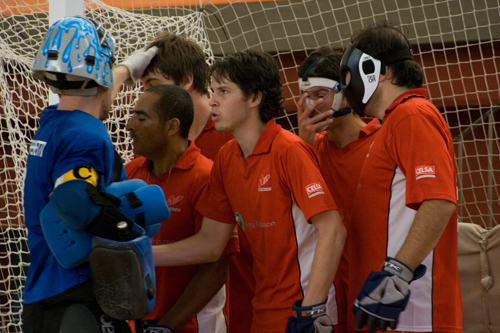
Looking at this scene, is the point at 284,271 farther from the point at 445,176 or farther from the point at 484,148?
the point at 484,148

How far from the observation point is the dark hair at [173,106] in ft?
9.29

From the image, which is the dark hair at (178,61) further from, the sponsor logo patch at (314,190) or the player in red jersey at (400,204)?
the sponsor logo patch at (314,190)

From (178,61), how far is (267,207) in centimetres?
117

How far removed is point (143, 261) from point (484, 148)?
5.00m

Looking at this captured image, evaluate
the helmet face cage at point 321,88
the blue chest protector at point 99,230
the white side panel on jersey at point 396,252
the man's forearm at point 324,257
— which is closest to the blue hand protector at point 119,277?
the blue chest protector at point 99,230

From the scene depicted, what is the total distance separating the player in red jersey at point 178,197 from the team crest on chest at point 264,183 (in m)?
0.41

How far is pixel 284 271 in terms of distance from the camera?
2.40 meters

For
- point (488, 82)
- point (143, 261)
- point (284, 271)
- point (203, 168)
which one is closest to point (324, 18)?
point (488, 82)

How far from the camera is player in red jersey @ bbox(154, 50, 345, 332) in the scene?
225cm

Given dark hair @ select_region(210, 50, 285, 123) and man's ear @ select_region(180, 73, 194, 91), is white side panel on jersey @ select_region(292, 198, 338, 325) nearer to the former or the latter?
dark hair @ select_region(210, 50, 285, 123)

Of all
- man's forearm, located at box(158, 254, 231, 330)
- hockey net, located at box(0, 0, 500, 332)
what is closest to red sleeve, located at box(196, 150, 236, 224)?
man's forearm, located at box(158, 254, 231, 330)

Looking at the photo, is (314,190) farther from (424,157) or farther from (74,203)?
(74,203)

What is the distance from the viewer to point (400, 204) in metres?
2.29

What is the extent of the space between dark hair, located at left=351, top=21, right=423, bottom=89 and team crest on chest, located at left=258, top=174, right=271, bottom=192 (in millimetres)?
654
